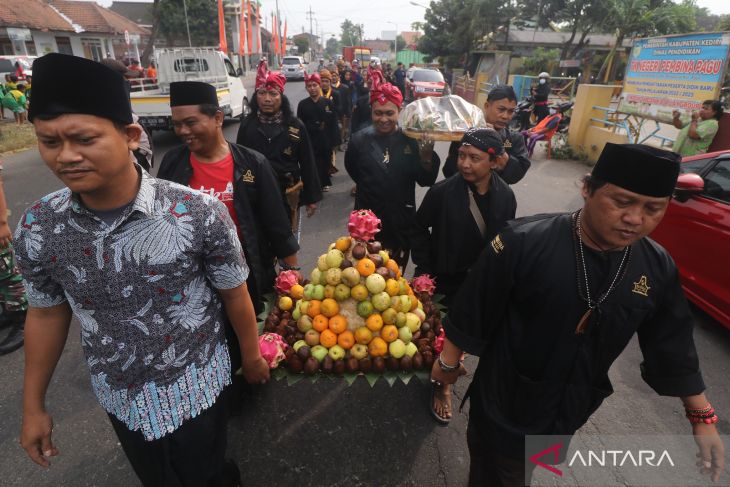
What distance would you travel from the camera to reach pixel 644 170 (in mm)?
1370

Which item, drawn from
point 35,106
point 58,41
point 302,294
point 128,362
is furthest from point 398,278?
point 58,41

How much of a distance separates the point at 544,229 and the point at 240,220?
1.80 meters

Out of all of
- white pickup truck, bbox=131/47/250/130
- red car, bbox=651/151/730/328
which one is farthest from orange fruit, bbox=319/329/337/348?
white pickup truck, bbox=131/47/250/130

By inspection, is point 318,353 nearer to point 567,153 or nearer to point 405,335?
point 405,335

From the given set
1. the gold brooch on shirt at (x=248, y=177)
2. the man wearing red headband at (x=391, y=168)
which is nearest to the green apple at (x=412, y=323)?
the man wearing red headband at (x=391, y=168)

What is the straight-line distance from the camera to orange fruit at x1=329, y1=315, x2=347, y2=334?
103 inches

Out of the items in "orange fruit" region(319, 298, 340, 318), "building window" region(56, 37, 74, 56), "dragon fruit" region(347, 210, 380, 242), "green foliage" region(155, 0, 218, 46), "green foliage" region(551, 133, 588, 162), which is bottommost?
"green foliage" region(551, 133, 588, 162)

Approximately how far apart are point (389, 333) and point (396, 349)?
0.11m

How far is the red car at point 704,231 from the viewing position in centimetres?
375

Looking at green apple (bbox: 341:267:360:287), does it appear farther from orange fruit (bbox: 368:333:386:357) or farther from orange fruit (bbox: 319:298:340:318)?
orange fruit (bbox: 368:333:386:357)

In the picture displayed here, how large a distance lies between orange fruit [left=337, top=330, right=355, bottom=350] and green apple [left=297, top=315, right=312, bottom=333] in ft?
0.68

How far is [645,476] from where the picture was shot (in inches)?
105

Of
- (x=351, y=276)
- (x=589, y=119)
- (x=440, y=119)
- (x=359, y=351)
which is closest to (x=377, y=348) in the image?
(x=359, y=351)

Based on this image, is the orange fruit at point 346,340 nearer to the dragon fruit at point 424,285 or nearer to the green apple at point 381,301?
the green apple at point 381,301
